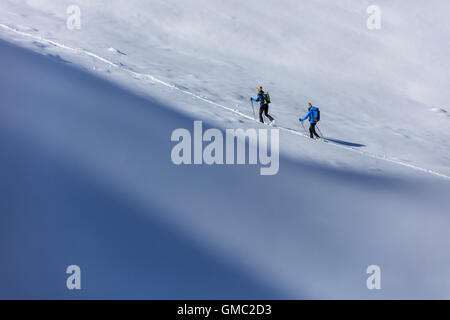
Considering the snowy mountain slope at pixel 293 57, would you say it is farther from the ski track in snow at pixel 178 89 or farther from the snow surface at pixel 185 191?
the ski track in snow at pixel 178 89

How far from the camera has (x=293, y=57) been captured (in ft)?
78.2

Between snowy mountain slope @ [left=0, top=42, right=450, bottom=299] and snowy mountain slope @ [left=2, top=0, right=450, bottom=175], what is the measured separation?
10.8 ft

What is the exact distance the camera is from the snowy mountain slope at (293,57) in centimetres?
1650

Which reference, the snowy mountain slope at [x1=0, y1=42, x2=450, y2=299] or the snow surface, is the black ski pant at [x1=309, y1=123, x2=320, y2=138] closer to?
the snow surface

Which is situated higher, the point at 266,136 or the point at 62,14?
the point at 62,14

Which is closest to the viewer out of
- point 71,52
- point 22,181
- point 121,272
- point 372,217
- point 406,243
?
point 121,272

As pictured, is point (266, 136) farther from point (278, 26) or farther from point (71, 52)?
point (278, 26)

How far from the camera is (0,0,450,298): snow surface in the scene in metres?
6.71

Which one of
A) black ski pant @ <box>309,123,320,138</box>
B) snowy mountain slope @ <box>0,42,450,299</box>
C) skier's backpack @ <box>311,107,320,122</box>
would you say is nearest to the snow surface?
snowy mountain slope @ <box>0,42,450,299</box>

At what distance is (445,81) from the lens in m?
24.9

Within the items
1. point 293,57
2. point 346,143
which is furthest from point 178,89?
point 293,57

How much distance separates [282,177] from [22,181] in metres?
5.21
